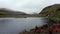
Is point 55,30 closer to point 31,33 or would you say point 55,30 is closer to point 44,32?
point 44,32

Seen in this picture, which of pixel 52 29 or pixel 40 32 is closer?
pixel 52 29

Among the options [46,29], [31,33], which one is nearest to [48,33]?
[46,29]

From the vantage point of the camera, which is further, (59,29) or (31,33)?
(31,33)

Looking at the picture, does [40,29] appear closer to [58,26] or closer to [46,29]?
[46,29]

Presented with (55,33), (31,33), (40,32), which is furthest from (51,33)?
(31,33)

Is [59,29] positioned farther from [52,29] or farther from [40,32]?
A: [40,32]

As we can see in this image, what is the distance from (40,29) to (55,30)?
3.71 m

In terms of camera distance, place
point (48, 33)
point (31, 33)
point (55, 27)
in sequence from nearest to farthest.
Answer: point (55, 27), point (48, 33), point (31, 33)

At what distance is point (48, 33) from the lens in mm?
29641

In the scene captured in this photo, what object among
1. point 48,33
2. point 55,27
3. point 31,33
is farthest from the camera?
point 31,33

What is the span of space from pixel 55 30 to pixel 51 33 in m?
0.75

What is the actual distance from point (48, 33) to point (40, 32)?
67.2 inches

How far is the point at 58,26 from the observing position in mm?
28297

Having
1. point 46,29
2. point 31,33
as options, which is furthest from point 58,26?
point 31,33
